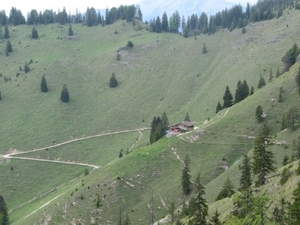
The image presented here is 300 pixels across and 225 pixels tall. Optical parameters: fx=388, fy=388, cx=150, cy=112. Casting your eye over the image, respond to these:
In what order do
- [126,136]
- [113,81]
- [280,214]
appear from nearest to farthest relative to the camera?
[280,214] < [126,136] < [113,81]

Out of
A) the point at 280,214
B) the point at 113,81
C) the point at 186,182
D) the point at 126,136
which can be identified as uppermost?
the point at 113,81

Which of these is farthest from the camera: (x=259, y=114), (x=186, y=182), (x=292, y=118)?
(x=259, y=114)

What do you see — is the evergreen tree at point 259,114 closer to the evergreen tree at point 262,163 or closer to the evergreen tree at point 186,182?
the evergreen tree at point 186,182

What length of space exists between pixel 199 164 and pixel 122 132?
64.4 m

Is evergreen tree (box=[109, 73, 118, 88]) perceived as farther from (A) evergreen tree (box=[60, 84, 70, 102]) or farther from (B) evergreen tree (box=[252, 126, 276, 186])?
(B) evergreen tree (box=[252, 126, 276, 186])

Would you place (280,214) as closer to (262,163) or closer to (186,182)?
(262,163)

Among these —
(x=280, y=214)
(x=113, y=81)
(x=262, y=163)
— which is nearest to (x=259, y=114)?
(x=262, y=163)

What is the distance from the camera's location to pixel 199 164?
98.9 meters

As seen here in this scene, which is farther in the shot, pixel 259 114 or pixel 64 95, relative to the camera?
pixel 64 95

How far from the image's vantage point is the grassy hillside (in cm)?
9269

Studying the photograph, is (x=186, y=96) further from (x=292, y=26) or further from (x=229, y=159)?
(x=229, y=159)

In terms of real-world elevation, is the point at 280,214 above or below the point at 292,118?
above

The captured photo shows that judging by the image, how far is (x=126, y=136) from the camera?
154625 mm

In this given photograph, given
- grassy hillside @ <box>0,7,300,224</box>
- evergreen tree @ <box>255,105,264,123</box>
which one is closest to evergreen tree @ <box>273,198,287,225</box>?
grassy hillside @ <box>0,7,300,224</box>
